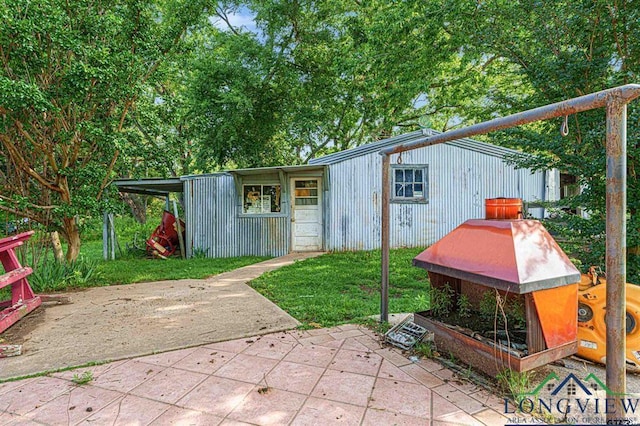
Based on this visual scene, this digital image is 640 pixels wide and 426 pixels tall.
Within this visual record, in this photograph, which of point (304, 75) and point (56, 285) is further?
point (304, 75)

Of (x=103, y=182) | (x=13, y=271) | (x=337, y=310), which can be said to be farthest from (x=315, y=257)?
(x=13, y=271)

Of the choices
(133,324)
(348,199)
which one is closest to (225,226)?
(348,199)

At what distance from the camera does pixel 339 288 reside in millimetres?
4988

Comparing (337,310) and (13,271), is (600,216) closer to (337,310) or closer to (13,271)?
(337,310)

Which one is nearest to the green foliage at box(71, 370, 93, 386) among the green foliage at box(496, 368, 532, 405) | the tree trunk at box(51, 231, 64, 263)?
the green foliage at box(496, 368, 532, 405)

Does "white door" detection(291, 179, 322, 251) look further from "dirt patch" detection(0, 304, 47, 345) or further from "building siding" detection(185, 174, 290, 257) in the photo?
"dirt patch" detection(0, 304, 47, 345)

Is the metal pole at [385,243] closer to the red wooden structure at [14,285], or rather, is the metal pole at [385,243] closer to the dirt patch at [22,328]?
the dirt patch at [22,328]

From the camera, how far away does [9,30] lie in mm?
4090

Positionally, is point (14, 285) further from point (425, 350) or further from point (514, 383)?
point (514, 383)

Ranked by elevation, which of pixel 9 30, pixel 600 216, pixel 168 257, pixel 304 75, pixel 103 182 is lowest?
pixel 168 257

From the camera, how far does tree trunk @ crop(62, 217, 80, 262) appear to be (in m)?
5.69

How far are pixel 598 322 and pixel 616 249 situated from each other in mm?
902

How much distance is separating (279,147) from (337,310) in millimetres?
12348

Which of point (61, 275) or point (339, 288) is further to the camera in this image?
point (61, 275)
